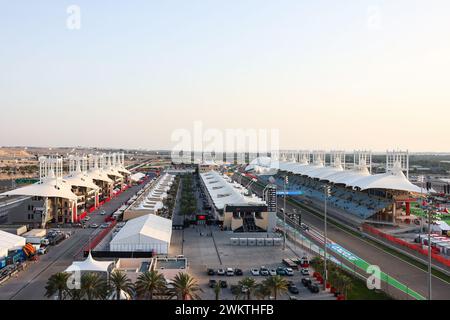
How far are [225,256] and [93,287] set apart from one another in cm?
1512

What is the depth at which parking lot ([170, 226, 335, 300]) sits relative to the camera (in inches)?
1053

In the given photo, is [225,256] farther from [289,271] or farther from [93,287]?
[93,287]

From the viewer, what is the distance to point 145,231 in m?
35.0

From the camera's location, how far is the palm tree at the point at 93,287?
20.5 meters

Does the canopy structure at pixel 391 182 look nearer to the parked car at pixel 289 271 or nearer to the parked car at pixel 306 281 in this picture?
the parked car at pixel 289 271

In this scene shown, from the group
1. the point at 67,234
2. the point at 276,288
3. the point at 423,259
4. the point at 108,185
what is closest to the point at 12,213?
the point at 67,234

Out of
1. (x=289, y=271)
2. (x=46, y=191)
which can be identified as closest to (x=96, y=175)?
(x=46, y=191)

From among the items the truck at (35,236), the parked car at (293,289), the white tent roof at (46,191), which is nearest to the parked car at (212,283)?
the parked car at (293,289)

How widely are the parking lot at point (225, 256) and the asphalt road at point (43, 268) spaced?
8.51 m
